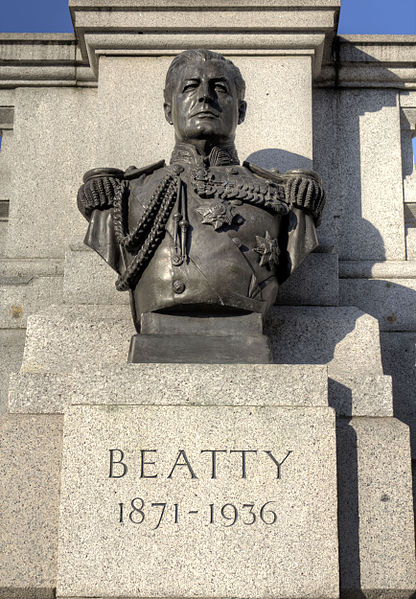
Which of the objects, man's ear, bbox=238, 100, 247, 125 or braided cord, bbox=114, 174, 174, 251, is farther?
man's ear, bbox=238, 100, 247, 125

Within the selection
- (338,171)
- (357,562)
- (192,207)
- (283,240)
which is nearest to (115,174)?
(192,207)

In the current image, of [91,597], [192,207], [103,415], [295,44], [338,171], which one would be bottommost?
[91,597]

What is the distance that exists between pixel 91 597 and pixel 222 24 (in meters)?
5.23

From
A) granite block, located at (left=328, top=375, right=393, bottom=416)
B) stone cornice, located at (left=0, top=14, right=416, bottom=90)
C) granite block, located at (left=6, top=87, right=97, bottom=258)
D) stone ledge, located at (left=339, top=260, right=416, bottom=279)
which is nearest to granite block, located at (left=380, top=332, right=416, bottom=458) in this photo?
stone ledge, located at (left=339, top=260, right=416, bottom=279)

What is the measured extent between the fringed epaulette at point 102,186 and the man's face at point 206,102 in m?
0.41

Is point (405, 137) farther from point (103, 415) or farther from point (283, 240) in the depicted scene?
point (103, 415)

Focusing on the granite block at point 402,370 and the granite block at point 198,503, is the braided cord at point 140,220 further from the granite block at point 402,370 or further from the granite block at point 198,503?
the granite block at point 402,370

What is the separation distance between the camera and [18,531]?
5062mm

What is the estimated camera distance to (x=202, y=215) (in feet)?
19.0

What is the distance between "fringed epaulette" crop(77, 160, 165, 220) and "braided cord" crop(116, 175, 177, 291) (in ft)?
1.37

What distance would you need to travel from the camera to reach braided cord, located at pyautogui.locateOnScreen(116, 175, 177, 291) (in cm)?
579

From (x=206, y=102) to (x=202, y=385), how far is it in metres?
2.23

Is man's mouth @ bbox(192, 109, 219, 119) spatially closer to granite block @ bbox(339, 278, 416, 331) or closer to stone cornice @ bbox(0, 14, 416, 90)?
stone cornice @ bbox(0, 14, 416, 90)

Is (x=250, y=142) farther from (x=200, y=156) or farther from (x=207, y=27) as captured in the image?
(x=200, y=156)
